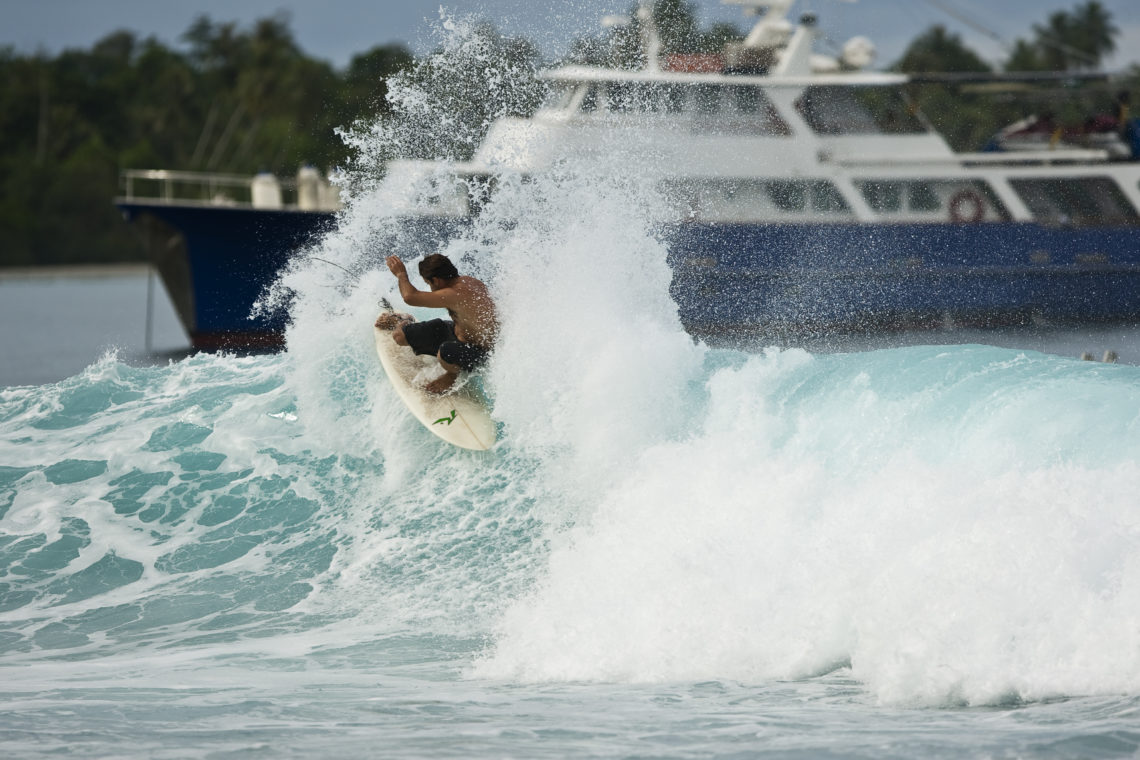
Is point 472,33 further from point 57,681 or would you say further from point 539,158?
point 57,681

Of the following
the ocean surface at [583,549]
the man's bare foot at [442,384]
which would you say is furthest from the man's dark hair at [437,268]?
the man's bare foot at [442,384]

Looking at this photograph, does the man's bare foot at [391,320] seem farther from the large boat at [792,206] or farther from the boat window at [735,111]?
the boat window at [735,111]

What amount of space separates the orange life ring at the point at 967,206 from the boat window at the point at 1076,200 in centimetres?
79

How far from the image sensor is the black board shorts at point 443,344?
924cm

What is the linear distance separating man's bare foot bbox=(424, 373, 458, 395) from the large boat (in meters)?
12.0

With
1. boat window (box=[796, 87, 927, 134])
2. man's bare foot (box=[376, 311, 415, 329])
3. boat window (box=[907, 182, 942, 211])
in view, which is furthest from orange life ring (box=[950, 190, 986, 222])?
man's bare foot (box=[376, 311, 415, 329])

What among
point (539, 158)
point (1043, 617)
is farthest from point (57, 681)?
point (539, 158)

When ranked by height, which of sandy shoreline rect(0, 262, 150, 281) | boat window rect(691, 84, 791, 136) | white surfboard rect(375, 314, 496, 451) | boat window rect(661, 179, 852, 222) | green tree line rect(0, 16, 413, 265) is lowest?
white surfboard rect(375, 314, 496, 451)

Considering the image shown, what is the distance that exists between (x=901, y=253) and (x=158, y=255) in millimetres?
13216

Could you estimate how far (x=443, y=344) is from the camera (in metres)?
9.27

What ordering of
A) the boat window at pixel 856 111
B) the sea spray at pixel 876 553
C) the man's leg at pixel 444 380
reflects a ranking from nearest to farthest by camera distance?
1. the sea spray at pixel 876 553
2. the man's leg at pixel 444 380
3. the boat window at pixel 856 111

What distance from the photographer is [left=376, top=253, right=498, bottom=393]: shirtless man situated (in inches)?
354

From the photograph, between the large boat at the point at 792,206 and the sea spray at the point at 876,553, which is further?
the large boat at the point at 792,206

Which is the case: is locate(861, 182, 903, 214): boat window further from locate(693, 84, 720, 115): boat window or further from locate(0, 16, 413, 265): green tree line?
locate(0, 16, 413, 265): green tree line
